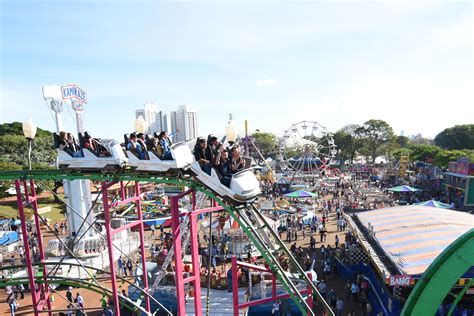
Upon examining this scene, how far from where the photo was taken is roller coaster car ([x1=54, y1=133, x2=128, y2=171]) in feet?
25.9

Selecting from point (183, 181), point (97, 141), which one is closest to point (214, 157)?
point (183, 181)

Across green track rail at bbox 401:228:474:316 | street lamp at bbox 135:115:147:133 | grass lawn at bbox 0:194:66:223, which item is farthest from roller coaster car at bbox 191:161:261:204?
grass lawn at bbox 0:194:66:223

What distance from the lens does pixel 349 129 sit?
79.5 m

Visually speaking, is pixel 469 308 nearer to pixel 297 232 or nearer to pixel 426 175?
pixel 297 232

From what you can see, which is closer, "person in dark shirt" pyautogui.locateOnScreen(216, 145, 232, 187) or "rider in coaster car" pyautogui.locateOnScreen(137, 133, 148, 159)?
"person in dark shirt" pyautogui.locateOnScreen(216, 145, 232, 187)

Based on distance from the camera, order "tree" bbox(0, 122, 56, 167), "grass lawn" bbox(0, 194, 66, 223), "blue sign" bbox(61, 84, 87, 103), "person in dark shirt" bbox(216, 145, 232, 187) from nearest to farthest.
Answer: "person in dark shirt" bbox(216, 145, 232, 187), "blue sign" bbox(61, 84, 87, 103), "grass lawn" bbox(0, 194, 66, 223), "tree" bbox(0, 122, 56, 167)

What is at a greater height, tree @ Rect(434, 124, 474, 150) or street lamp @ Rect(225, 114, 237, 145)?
street lamp @ Rect(225, 114, 237, 145)

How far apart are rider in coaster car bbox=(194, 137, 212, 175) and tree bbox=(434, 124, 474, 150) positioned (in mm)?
83564

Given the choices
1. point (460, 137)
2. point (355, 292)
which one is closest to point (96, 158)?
point (355, 292)

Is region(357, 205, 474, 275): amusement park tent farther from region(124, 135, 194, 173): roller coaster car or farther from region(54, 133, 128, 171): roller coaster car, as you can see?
region(54, 133, 128, 171): roller coaster car

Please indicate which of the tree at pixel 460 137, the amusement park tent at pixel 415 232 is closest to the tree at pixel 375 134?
the tree at pixel 460 137

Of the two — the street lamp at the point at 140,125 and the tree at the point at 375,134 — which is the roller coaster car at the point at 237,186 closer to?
the street lamp at the point at 140,125

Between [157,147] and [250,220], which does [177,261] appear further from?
[157,147]

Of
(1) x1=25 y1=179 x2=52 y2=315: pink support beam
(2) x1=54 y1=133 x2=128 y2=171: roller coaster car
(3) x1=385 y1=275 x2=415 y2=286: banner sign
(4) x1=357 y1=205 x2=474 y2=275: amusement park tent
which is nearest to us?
(2) x1=54 y1=133 x2=128 y2=171: roller coaster car
